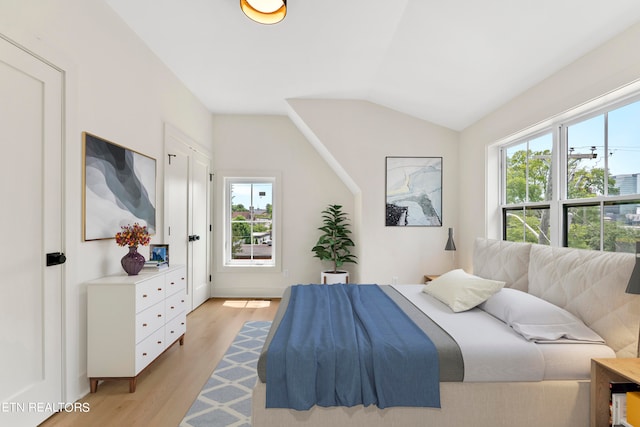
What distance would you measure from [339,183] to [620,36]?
357 centimetres

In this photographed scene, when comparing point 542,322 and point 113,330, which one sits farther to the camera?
point 113,330

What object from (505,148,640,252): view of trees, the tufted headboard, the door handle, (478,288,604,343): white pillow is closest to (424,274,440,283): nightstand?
(505,148,640,252): view of trees

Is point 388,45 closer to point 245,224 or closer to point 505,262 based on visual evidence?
point 505,262

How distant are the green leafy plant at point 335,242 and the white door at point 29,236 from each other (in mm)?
3246

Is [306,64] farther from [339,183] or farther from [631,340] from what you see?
[631,340]

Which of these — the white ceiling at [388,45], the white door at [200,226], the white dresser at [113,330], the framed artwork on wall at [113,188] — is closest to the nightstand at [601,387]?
the white ceiling at [388,45]

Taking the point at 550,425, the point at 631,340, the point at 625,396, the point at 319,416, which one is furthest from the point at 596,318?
the point at 319,416

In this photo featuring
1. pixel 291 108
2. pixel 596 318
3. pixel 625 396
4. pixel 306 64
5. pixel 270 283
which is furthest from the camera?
pixel 270 283

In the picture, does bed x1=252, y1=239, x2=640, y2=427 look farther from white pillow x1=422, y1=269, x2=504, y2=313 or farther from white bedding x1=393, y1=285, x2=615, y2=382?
white pillow x1=422, y1=269, x2=504, y2=313

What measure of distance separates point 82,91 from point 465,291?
3.07m

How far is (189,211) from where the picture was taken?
423cm

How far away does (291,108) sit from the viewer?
4.56 m

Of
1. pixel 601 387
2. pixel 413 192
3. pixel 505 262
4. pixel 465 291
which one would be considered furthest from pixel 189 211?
pixel 601 387

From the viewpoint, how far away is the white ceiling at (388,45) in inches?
91.7
